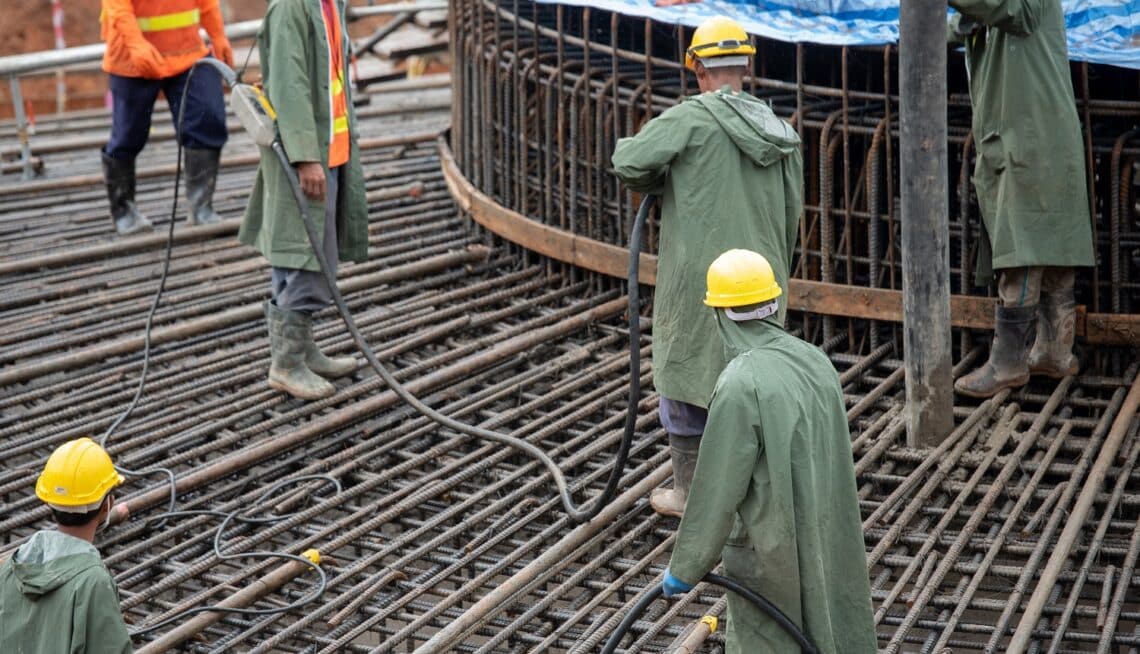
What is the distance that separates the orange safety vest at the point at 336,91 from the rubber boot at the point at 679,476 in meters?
2.00

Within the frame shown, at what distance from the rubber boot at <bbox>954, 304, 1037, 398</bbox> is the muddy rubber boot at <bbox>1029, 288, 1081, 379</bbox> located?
0.19 feet

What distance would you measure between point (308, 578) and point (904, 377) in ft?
8.24

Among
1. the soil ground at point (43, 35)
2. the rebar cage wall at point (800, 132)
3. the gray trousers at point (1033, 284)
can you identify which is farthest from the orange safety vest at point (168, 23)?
the soil ground at point (43, 35)

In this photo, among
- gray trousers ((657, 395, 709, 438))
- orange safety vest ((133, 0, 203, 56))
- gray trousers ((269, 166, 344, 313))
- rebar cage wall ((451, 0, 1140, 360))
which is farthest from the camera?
orange safety vest ((133, 0, 203, 56))

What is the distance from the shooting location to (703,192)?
4.94 m

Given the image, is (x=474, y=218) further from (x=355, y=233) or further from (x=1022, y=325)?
(x=1022, y=325)

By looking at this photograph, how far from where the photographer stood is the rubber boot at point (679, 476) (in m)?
5.14

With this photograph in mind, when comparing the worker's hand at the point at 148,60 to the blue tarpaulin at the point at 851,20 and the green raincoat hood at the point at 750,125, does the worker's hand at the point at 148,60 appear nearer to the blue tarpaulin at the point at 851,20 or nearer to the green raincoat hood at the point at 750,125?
the blue tarpaulin at the point at 851,20

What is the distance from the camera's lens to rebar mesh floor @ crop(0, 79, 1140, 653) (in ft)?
15.7

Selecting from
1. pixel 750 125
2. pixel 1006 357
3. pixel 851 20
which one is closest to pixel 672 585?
pixel 750 125

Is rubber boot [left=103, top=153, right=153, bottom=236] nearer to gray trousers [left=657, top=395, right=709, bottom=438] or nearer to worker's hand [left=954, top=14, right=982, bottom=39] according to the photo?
gray trousers [left=657, top=395, right=709, bottom=438]

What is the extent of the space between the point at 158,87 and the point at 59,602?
197 inches

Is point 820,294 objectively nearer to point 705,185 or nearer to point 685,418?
point 685,418

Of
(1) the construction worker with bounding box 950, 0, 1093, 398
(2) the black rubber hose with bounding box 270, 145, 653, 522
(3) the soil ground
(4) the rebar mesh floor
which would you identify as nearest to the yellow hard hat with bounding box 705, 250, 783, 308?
(2) the black rubber hose with bounding box 270, 145, 653, 522
